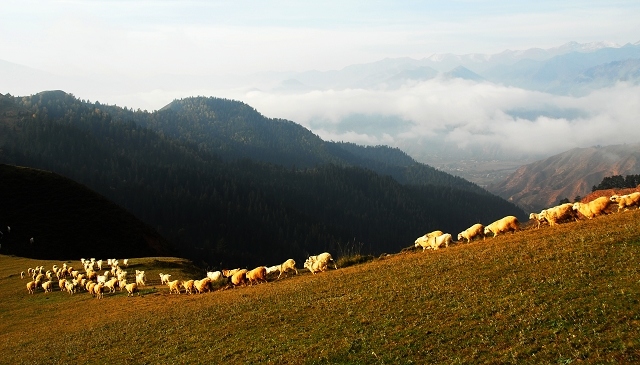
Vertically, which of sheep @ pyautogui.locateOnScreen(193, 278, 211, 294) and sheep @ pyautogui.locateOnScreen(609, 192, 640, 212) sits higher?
sheep @ pyautogui.locateOnScreen(609, 192, 640, 212)

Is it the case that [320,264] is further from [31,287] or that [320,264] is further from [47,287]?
[31,287]

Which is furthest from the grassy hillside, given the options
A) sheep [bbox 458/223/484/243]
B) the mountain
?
the mountain

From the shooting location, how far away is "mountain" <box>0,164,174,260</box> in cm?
7381

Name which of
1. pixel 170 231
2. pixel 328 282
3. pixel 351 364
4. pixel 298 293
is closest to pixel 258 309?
pixel 298 293

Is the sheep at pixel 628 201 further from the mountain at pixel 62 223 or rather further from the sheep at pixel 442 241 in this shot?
the mountain at pixel 62 223

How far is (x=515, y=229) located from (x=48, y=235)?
77718 millimetres

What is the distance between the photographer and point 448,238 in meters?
31.3

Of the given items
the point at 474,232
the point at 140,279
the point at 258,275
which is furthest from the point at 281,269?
the point at 474,232

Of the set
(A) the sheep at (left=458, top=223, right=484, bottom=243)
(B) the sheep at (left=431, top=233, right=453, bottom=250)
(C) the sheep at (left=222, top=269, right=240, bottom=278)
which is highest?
(A) the sheep at (left=458, top=223, right=484, bottom=243)

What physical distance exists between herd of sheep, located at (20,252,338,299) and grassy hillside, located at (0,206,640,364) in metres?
2.45

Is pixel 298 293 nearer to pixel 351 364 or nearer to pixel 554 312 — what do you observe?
pixel 351 364

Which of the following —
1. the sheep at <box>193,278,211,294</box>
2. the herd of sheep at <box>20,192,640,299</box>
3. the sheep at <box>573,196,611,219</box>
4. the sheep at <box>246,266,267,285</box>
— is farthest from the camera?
the sheep at <box>246,266,267,285</box>

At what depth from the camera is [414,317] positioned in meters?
16.5

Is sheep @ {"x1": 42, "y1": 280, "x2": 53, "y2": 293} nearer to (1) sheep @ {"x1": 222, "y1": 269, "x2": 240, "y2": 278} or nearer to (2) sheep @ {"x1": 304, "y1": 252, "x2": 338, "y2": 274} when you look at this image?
(1) sheep @ {"x1": 222, "y1": 269, "x2": 240, "y2": 278}
